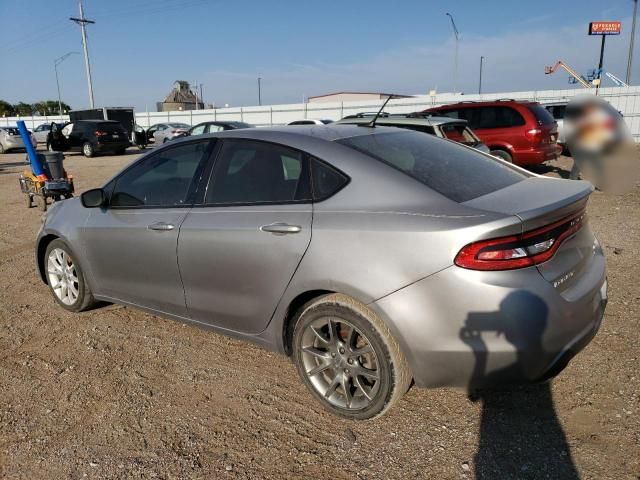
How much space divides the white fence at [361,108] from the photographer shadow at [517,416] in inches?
923

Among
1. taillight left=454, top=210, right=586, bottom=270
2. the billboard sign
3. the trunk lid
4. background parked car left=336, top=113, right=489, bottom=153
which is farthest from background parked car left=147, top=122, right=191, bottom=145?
the billboard sign

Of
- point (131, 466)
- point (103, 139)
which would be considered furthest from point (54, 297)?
point (103, 139)

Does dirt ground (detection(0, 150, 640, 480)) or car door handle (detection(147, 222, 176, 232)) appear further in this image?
car door handle (detection(147, 222, 176, 232))

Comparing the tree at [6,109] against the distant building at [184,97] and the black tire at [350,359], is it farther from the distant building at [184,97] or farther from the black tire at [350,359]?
the black tire at [350,359]

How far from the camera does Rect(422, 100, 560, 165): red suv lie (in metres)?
9.95

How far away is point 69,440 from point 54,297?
2.13 m

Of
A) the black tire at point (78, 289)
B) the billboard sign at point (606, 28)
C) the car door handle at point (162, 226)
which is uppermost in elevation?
the billboard sign at point (606, 28)

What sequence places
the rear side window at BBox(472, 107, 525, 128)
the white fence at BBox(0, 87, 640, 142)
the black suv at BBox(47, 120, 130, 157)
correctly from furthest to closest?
the white fence at BBox(0, 87, 640, 142) → the black suv at BBox(47, 120, 130, 157) → the rear side window at BBox(472, 107, 525, 128)

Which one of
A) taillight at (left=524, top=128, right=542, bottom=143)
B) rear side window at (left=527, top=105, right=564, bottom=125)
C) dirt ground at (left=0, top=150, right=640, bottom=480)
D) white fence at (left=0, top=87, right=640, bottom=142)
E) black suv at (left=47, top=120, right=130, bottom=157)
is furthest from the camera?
white fence at (left=0, top=87, right=640, bottom=142)

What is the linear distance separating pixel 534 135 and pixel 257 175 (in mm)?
8562

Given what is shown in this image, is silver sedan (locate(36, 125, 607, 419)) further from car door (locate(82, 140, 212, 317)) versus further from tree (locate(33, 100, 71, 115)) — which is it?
tree (locate(33, 100, 71, 115))

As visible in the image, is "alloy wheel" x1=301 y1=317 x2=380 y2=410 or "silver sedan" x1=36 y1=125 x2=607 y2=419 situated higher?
"silver sedan" x1=36 y1=125 x2=607 y2=419

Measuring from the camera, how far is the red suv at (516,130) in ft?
32.6

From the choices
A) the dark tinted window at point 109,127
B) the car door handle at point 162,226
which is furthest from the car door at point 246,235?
the dark tinted window at point 109,127
